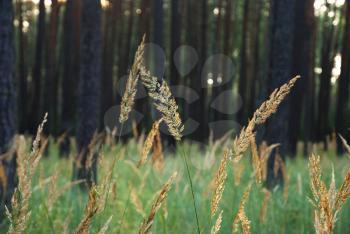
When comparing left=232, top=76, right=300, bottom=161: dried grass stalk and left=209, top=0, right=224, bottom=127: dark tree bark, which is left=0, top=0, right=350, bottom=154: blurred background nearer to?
left=209, top=0, right=224, bottom=127: dark tree bark

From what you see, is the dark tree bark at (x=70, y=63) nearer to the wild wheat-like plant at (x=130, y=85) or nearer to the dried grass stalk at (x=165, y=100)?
the wild wheat-like plant at (x=130, y=85)

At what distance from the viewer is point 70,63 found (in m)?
14.9

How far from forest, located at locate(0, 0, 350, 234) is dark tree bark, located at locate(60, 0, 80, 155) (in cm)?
5

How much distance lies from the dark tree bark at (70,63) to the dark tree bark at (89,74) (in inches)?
238

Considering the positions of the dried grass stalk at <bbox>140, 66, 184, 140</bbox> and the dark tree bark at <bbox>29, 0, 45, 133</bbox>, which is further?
the dark tree bark at <bbox>29, 0, 45, 133</bbox>

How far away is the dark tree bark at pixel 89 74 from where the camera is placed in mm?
6992

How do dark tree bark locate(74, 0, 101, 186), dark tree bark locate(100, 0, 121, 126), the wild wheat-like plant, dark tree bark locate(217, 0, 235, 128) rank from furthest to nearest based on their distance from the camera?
dark tree bark locate(217, 0, 235, 128) → dark tree bark locate(100, 0, 121, 126) → dark tree bark locate(74, 0, 101, 186) → the wild wheat-like plant

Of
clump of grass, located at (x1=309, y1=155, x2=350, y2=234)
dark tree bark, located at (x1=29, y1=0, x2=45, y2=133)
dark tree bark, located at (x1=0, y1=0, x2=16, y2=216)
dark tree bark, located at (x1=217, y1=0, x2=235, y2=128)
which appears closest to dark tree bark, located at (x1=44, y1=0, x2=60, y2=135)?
dark tree bark, located at (x1=29, y1=0, x2=45, y2=133)

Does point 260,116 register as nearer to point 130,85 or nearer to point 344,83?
point 130,85

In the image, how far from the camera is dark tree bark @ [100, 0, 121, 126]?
16219 millimetres

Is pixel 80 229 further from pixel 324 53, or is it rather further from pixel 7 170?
pixel 324 53

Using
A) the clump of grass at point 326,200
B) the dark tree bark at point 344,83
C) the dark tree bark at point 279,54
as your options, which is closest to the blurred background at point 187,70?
the dark tree bark at point 344,83

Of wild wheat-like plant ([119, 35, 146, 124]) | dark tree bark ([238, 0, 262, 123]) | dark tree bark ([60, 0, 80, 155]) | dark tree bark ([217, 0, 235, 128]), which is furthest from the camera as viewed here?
dark tree bark ([217, 0, 235, 128])

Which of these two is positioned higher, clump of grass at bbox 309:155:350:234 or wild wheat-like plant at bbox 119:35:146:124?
Answer: wild wheat-like plant at bbox 119:35:146:124
